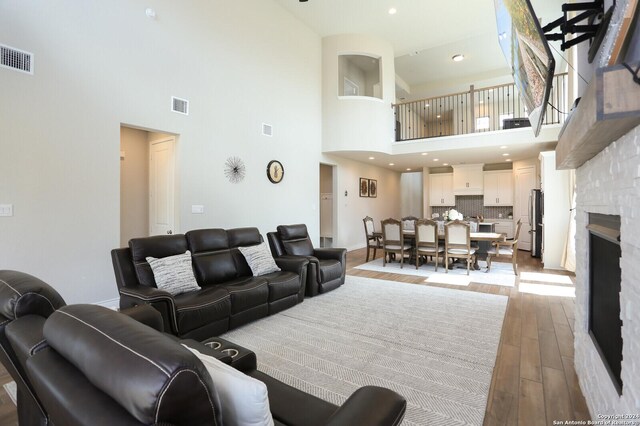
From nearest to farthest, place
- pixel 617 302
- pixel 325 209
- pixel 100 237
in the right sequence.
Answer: pixel 617 302 < pixel 100 237 < pixel 325 209

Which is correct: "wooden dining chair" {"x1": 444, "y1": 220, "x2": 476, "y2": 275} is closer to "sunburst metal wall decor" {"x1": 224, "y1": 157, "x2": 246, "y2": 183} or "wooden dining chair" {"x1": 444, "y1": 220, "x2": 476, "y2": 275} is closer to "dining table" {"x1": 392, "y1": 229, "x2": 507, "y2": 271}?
"dining table" {"x1": 392, "y1": 229, "x2": 507, "y2": 271}

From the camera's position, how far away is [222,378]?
2.88ft

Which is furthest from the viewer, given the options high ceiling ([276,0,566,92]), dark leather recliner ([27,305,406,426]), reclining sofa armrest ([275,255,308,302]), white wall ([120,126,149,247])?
high ceiling ([276,0,566,92])

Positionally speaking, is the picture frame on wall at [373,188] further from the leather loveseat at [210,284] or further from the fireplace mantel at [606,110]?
the fireplace mantel at [606,110]

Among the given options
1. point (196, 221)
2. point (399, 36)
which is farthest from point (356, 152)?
point (196, 221)

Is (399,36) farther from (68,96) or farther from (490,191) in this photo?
(68,96)

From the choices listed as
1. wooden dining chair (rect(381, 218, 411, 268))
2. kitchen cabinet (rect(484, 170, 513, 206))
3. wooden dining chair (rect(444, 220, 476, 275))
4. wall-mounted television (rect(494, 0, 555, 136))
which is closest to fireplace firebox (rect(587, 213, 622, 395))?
wall-mounted television (rect(494, 0, 555, 136))

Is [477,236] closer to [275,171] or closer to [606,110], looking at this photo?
[275,171]

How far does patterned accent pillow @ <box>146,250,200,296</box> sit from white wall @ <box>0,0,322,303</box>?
134 centimetres

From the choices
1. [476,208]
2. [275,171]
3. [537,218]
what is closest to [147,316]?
[275,171]

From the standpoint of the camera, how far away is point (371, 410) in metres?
1.04

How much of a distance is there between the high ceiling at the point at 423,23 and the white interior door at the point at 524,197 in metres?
3.25

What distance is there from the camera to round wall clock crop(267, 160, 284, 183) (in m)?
6.04

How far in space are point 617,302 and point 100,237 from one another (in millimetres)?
4644
